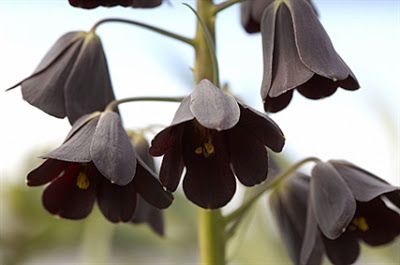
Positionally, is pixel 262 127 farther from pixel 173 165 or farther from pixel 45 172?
pixel 45 172

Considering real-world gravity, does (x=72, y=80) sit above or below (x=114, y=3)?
below

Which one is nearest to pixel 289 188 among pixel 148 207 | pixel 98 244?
pixel 148 207

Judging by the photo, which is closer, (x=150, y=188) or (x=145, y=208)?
(x=150, y=188)

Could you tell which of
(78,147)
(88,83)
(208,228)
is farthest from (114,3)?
(208,228)

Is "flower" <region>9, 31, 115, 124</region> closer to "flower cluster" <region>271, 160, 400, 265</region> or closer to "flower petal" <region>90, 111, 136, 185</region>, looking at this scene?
"flower petal" <region>90, 111, 136, 185</region>

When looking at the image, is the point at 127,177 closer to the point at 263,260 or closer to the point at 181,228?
the point at 263,260

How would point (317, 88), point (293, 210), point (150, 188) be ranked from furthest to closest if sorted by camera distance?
1. point (293, 210)
2. point (317, 88)
3. point (150, 188)

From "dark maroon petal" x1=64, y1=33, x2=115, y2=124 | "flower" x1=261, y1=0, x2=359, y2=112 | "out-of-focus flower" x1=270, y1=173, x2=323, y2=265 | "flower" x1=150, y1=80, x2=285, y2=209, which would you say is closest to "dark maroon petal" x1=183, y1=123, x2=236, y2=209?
"flower" x1=150, y1=80, x2=285, y2=209
